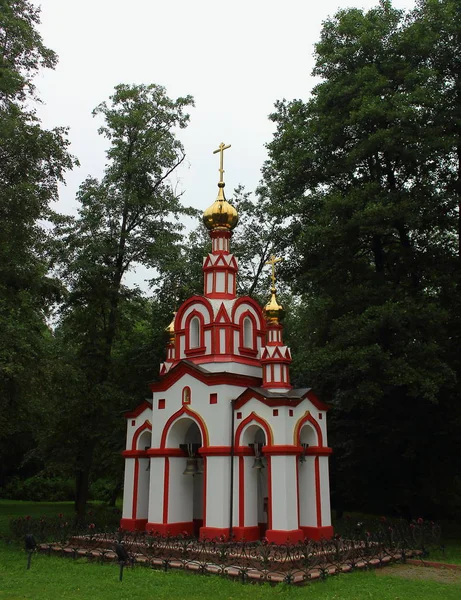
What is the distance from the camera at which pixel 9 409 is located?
16.8 meters

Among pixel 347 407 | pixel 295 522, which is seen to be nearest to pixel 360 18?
pixel 347 407

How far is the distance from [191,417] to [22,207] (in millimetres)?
7480

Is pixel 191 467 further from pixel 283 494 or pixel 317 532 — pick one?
pixel 317 532

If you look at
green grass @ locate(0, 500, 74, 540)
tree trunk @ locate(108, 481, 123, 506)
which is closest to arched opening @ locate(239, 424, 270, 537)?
green grass @ locate(0, 500, 74, 540)

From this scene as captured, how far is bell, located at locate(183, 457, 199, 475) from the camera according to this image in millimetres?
16000

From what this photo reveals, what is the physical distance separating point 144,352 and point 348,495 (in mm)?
10727

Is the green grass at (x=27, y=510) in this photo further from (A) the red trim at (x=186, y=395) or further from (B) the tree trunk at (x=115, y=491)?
(A) the red trim at (x=186, y=395)

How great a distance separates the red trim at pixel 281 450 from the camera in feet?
46.9

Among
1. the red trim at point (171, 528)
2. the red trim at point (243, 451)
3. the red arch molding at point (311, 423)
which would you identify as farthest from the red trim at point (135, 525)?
the red arch molding at point (311, 423)

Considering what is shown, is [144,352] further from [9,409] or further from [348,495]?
[348,495]

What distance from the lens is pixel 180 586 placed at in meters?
10.5

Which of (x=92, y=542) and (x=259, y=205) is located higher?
(x=259, y=205)

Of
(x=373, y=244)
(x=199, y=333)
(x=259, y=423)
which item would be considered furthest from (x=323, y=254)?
(x=259, y=423)

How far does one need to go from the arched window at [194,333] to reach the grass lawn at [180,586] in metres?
6.72
